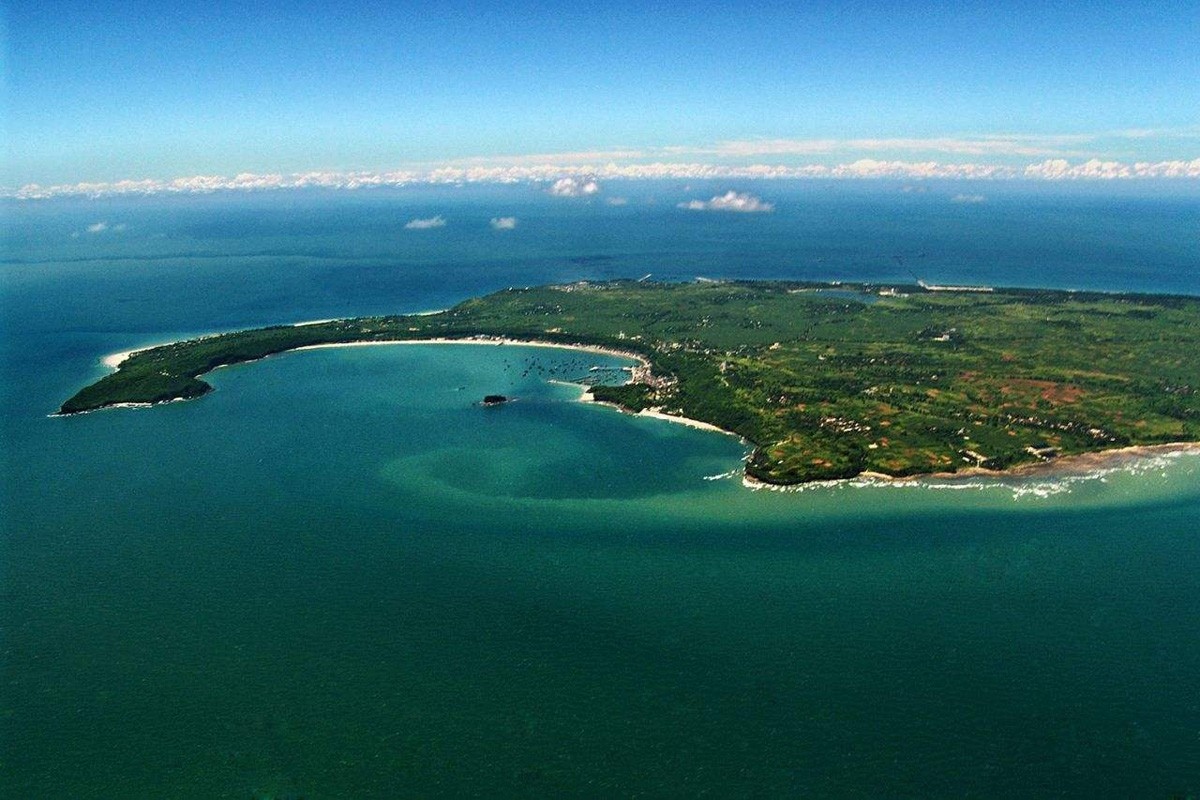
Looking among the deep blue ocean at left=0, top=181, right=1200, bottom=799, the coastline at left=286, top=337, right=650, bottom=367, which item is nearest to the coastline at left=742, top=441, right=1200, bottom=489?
the deep blue ocean at left=0, top=181, right=1200, bottom=799

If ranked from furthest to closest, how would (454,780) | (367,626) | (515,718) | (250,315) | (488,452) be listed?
1. (250,315)
2. (488,452)
3. (367,626)
4. (515,718)
5. (454,780)

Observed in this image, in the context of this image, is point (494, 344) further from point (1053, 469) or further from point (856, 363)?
point (1053, 469)

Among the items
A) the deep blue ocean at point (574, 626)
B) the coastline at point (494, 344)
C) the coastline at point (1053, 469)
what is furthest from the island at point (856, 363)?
the deep blue ocean at point (574, 626)

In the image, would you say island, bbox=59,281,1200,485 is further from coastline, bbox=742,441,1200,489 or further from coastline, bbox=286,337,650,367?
coastline, bbox=742,441,1200,489

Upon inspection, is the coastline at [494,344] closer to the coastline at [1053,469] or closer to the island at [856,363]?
the island at [856,363]

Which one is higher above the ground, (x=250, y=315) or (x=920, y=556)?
Result: (x=250, y=315)

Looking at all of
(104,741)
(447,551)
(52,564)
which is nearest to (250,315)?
(52,564)

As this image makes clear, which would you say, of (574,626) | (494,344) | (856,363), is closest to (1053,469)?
(856,363)

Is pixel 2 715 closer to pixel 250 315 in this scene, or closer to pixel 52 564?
pixel 52 564
